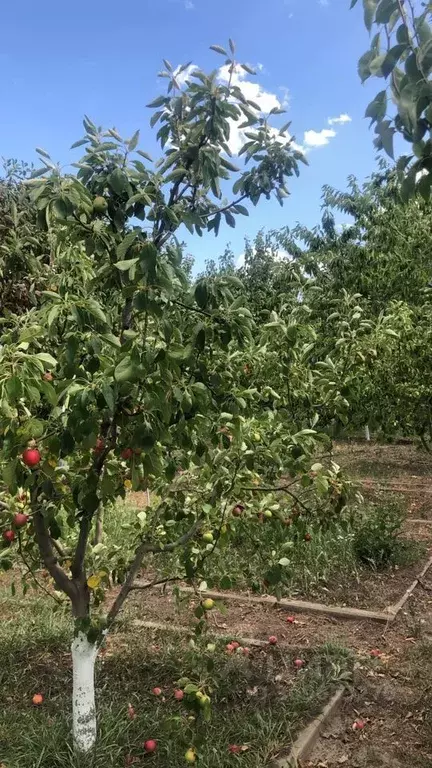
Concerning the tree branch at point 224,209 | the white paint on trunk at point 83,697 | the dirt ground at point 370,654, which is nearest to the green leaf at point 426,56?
the tree branch at point 224,209

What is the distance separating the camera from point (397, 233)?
7.96m

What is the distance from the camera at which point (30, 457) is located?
81.4 inches

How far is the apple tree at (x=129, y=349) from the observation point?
198 cm

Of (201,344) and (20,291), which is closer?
(201,344)

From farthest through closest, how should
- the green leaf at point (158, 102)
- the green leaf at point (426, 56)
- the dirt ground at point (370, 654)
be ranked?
the dirt ground at point (370, 654) < the green leaf at point (158, 102) < the green leaf at point (426, 56)

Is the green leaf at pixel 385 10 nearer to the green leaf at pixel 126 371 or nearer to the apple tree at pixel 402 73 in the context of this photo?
the apple tree at pixel 402 73

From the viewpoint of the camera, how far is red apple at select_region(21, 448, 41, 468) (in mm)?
2066

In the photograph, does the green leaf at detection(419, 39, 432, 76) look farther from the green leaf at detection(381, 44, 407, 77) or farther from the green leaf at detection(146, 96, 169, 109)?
the green leaf at detection(146, 96, 169, 109)

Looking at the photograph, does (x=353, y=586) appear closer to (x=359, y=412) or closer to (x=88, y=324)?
(x=359, y=412)

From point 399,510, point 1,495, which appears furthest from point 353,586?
point 1,495

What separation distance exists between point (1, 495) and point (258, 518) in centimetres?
121

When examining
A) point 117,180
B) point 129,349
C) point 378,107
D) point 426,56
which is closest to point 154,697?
point 129,349

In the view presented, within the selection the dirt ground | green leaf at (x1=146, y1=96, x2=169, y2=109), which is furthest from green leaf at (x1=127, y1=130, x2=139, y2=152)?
the dirt ground

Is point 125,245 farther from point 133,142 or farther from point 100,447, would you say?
point 100,447
